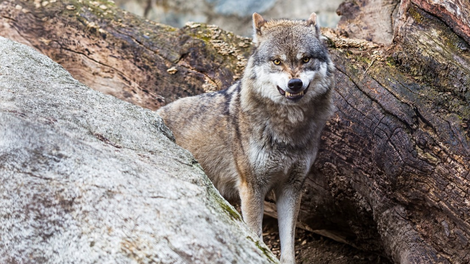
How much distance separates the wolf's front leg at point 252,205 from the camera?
4840 millimetres

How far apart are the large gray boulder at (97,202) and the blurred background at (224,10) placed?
805 cm

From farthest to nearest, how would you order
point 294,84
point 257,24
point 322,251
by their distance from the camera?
point 322,251
point 257,24
point 294,84

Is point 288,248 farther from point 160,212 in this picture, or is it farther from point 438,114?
point 160,212

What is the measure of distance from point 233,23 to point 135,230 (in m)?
9.01

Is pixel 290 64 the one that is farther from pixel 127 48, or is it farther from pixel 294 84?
pixel 127 48

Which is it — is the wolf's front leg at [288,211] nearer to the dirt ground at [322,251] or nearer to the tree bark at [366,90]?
the tree bark at [366,90]

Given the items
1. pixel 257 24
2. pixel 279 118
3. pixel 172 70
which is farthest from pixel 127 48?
pixel 279 118

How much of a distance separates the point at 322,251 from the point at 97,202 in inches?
151

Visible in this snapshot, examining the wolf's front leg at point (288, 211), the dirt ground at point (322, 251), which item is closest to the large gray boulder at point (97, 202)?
the wolf's front leg at point (288, 211)

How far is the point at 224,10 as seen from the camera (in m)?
11.3

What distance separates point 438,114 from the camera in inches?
174

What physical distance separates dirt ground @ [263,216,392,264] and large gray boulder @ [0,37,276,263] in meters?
3.02

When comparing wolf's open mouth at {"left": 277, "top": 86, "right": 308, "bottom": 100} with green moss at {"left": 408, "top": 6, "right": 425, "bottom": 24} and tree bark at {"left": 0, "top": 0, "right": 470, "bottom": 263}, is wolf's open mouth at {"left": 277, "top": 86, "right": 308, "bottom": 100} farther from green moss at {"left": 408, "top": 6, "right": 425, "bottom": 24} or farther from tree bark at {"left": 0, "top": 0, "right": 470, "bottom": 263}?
green moss at {"left": 408, "top": 6, "right": 425, "bottom": 24}

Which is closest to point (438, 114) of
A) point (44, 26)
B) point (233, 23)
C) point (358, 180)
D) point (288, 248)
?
point (358, 180)
